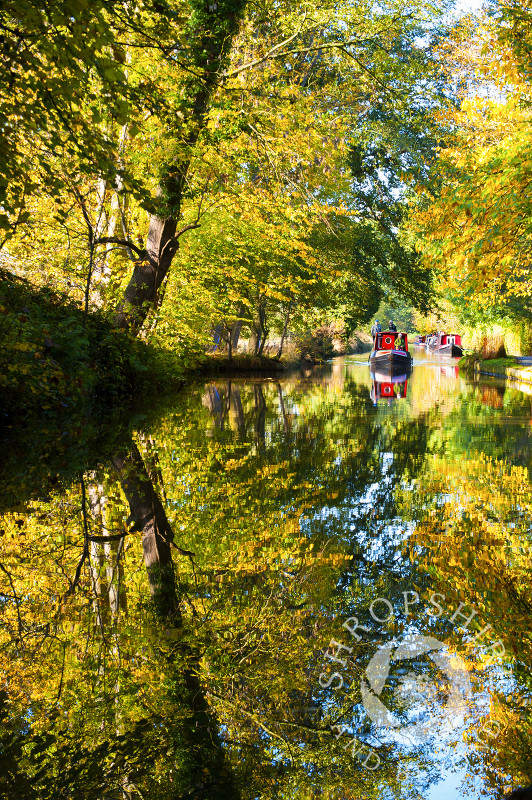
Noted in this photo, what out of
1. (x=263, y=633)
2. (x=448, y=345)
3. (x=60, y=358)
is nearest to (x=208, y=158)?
(x=60, y=358)

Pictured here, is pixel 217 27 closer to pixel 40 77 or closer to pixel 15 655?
pixel 40 77

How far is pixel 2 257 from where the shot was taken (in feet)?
55.6

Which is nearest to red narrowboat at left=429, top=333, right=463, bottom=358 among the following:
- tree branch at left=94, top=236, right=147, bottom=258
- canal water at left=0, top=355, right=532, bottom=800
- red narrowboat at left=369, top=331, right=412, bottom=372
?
red narrowboat at left=369, top=331, right=412, bottom=372

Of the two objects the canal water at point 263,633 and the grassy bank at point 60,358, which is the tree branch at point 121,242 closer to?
the grassy bank at point 60,358

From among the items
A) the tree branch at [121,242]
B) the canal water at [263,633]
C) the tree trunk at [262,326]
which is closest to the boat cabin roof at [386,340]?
the tree trunk at [262,326]

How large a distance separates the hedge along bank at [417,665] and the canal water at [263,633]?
0.01 m

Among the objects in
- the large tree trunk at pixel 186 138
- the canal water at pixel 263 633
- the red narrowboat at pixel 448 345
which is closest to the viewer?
the canal water at pixel 263 633

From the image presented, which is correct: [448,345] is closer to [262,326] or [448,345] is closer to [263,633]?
[262,326]

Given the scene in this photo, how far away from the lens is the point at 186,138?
16.0m

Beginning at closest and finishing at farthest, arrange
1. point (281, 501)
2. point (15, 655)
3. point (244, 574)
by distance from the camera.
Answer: point (15, 655) → point (244, 574) → point (281, 501)

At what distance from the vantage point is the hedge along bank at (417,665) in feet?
8.71

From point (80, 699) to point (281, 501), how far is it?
3737 mm

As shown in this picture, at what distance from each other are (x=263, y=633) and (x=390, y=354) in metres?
33.5

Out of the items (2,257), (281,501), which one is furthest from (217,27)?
(281,501)
